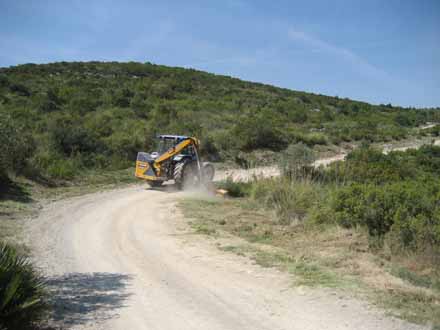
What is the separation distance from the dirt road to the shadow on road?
0.01 meters

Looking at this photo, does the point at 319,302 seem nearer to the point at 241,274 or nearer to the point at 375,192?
the point at 241,274

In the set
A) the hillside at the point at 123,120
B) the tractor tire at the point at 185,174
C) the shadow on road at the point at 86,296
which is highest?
the hillside at the point at 123,120

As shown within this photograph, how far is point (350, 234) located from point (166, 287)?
4.14 meters

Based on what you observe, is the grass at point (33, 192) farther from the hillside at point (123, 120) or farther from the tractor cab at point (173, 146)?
the tractor cab at point (173, 146)

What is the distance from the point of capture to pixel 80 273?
6.27 meters

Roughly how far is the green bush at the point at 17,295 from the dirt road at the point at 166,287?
593 mm

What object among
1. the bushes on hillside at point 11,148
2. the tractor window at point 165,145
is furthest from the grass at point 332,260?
the bushes on hillside at point 11,148

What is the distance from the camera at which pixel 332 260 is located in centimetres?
680

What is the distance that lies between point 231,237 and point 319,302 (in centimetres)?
344

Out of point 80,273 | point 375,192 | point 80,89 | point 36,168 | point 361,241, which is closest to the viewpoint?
point 80,273

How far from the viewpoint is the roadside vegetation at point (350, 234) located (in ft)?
18.7

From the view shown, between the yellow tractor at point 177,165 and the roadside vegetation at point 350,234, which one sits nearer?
the roadside vegetation at point 350,234

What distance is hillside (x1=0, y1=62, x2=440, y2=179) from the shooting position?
55.6 ft

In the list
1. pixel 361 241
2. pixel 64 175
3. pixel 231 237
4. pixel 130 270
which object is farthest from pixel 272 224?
pixel 64 175
